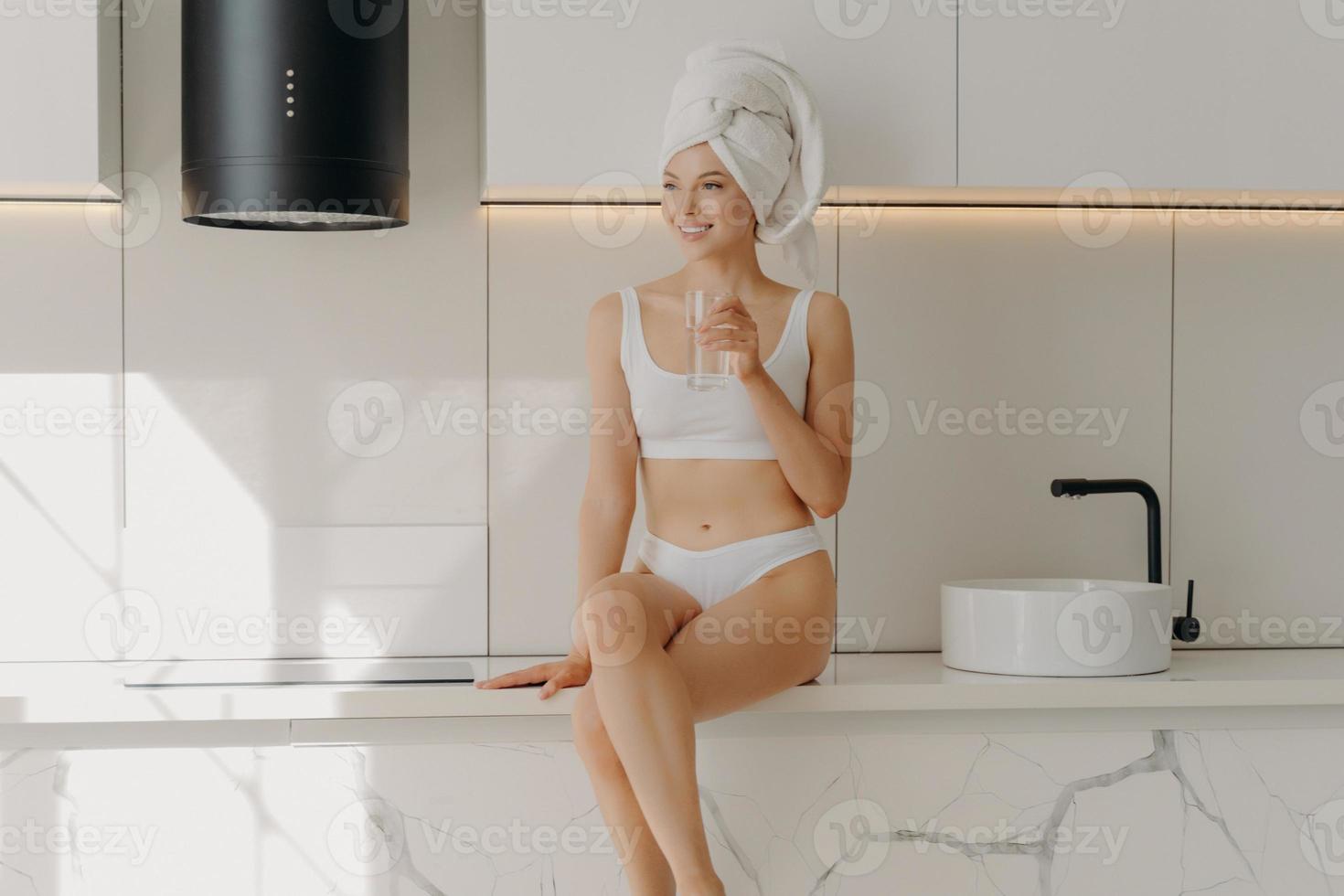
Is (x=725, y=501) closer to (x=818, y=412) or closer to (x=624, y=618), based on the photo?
(x=818, y=412)

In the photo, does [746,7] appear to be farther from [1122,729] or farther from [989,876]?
[989,876]

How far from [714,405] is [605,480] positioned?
19cm

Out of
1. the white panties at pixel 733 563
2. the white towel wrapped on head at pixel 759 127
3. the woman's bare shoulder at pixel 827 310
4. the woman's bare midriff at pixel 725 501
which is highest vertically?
the white towel wrapped on head at pixel 759 127

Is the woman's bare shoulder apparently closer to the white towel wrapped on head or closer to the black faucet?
the white towel wrapped on head

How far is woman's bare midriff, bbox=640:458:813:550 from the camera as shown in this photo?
6.11 feet

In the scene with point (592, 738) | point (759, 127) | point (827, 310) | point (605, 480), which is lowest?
point (592, 738)

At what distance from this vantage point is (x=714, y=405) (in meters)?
1.86

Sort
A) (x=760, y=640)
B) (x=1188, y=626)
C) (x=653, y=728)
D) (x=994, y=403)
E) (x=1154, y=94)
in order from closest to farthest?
(x=653, y=728)
(x=760, y=640)
(x=1154, y=94)
(x=1188, y=626)
(x=994, y=403)

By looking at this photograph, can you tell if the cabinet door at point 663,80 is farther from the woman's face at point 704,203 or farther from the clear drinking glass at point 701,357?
the clear drinking glass at point 701,357

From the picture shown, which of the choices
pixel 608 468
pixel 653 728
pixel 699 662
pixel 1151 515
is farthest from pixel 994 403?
pixel 653 728

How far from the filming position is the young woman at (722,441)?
1711 mm

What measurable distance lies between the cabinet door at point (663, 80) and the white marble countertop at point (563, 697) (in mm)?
728

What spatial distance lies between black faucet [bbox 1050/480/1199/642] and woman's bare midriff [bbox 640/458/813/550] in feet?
1.65

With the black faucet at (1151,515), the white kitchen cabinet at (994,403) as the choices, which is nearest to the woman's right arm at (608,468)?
the white kitchen cabinet at (994,403)
